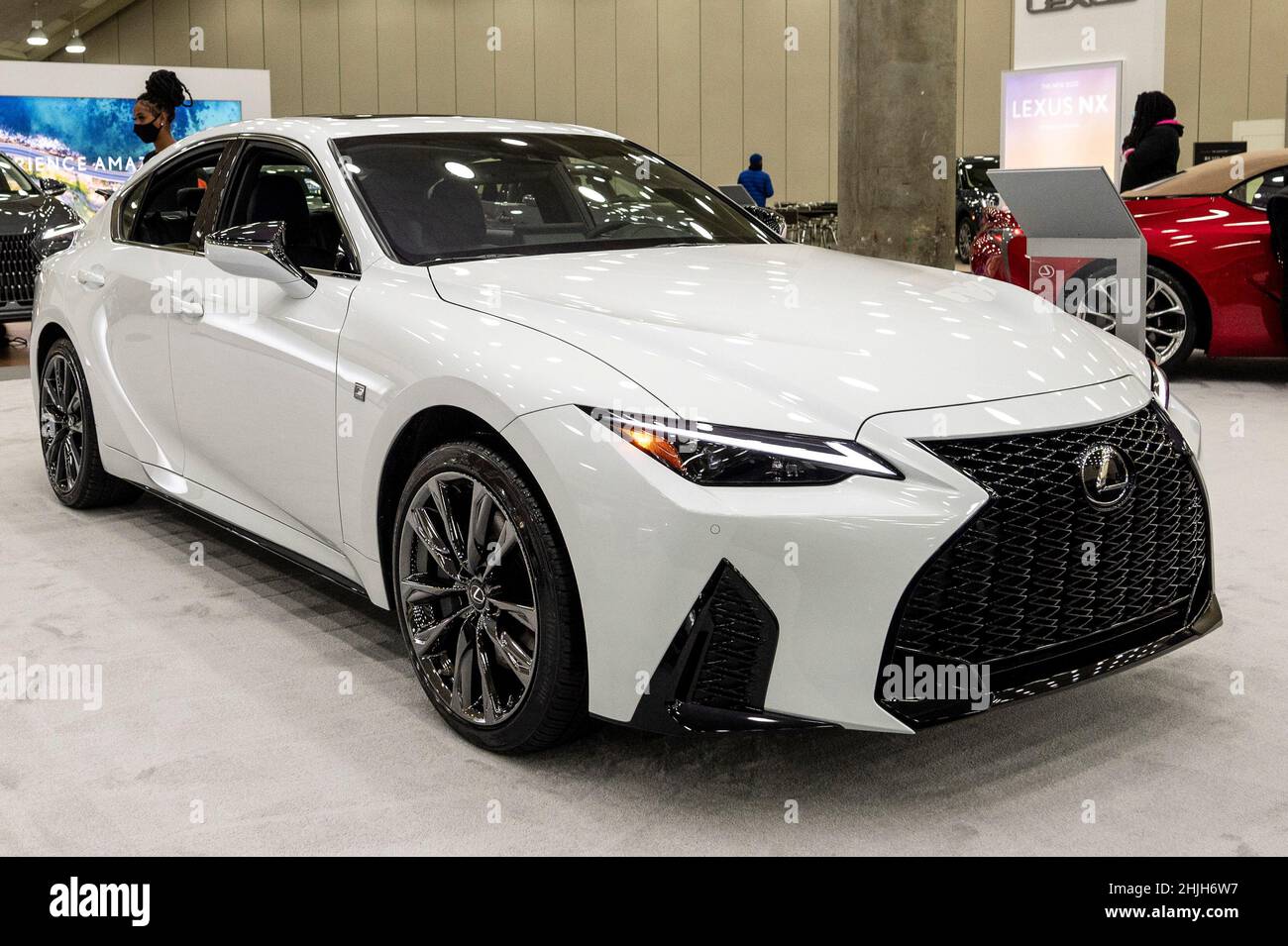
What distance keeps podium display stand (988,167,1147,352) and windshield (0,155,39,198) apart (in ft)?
24.1

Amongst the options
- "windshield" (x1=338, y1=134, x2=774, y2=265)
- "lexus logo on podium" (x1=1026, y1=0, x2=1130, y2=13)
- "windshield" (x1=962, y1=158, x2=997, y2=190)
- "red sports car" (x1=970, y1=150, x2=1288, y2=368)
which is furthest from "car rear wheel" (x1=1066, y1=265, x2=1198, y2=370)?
"windshield" (x1=962, y1=158, x2=997, y2=190)

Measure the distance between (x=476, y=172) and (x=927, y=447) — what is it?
1.66m

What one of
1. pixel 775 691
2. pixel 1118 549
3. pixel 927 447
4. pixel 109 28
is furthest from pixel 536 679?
pixel 109 28

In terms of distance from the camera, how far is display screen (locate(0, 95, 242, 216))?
1605cm

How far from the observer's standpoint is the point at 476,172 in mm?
3436

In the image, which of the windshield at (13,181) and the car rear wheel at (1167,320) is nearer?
the car rear wheel at (1167,320)

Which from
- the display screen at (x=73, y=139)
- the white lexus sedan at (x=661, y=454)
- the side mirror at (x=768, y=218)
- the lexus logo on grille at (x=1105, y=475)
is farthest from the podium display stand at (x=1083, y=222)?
the display screen at (x=73, y=139)

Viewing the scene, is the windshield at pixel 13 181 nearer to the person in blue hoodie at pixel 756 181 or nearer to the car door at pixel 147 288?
the car door at pixel 147 288

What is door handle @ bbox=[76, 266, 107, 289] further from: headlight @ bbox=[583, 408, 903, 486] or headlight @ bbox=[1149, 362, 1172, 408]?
headlight @ bbox=[1149, 362, 1172, 408]

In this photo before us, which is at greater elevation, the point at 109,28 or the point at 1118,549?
the point at 109,28

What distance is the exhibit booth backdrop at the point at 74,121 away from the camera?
52.4 ft

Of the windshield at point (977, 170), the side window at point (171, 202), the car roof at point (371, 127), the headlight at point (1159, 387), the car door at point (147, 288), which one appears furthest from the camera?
the windshield at point (977, 170)

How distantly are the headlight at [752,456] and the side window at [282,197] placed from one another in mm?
1563
